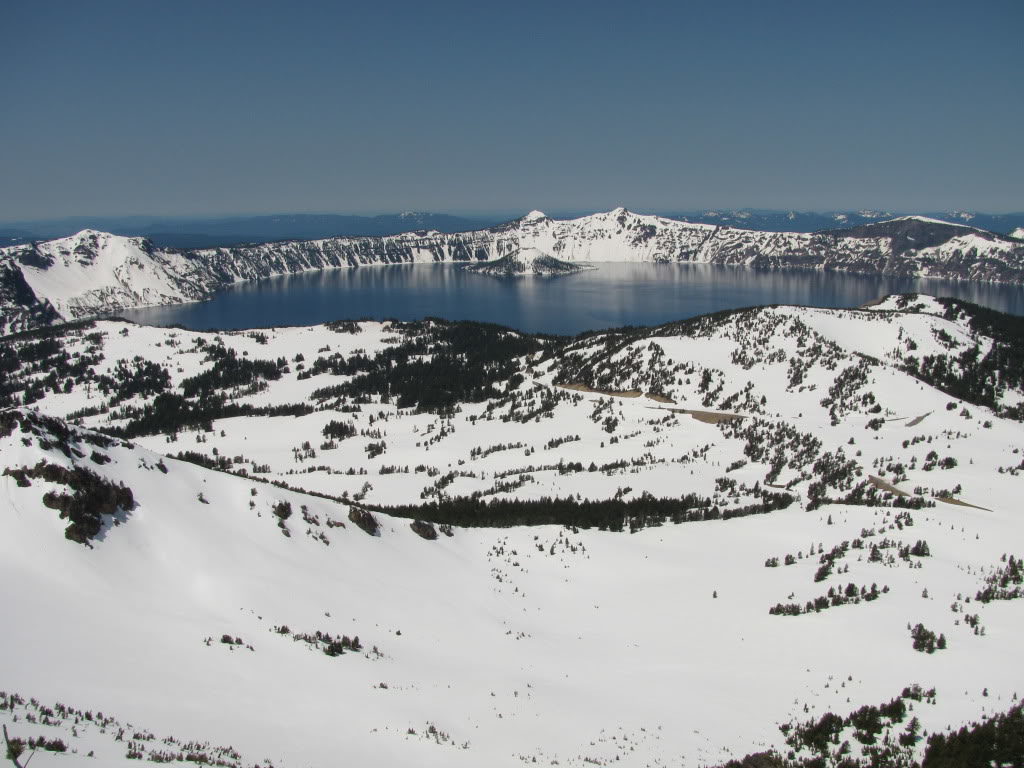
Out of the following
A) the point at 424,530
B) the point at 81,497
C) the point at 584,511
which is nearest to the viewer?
the point at 81,497

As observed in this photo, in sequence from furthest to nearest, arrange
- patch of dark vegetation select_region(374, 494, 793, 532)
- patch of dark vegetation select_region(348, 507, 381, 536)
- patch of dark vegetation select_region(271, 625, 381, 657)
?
patch of dark vegetation select_region(374, 494, 793, 532) < patch of dark vegetation select_region(348, 507, 381, 536) < patch of dark vegetation select_region(271, 625, 381, 657)

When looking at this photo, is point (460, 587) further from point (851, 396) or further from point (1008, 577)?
point (851, 396)

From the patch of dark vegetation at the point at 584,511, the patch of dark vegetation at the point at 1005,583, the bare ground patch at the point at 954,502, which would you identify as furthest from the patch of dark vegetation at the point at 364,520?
the bare ground patch at the point at 954,502

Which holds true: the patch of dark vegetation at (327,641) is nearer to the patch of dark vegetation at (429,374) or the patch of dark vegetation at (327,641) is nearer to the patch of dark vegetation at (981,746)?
the patch of dark vegetation at (981,746)

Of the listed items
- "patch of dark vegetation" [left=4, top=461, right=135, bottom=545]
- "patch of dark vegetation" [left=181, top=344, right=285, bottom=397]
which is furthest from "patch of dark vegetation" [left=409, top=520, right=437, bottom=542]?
"patch of dark vegetation" [left=181, top=344, right=285, bottom=397]

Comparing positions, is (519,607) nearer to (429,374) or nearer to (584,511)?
(584,511)

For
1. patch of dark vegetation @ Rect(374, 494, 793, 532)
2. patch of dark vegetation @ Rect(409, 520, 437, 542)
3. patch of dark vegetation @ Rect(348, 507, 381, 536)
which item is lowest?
patch of dark vegetation @ Rect(374, 494, 793, 532)

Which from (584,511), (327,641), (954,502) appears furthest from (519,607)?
(954,502)

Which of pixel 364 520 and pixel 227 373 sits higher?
pixel 364 520

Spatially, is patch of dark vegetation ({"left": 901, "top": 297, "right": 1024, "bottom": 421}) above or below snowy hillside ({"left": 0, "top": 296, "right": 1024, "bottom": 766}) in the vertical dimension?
below

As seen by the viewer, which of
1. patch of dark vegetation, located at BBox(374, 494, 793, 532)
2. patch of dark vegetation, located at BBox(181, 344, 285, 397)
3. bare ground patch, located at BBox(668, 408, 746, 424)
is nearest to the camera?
patch of dark vegetation, located at BBox(374, 494, 793, 532)

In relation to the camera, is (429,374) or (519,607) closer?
(519,607)

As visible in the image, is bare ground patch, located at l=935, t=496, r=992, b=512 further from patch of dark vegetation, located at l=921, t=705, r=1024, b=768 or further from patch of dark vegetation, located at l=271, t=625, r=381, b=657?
patch of dark vegetation, located at l=271, t=625, r=381, b=657
